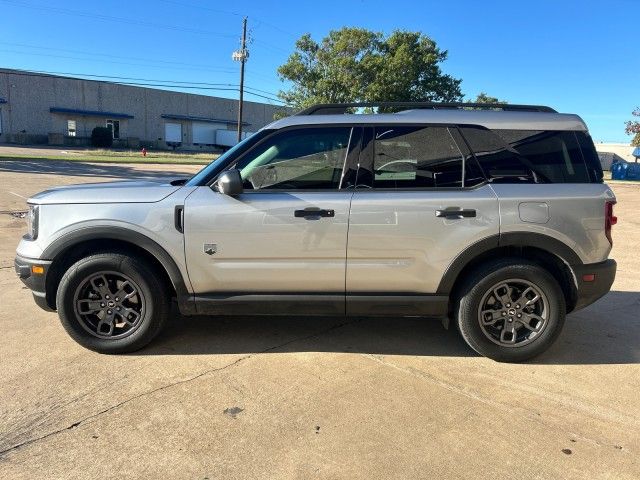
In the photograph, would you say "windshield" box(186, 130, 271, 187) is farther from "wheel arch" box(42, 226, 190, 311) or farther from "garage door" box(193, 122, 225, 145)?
"garage door" box(193, 122, 225, 145)

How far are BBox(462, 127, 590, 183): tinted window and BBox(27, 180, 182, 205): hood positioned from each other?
2.39m

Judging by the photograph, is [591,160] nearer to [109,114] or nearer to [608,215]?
[608,215]

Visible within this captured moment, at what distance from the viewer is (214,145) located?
6762cm

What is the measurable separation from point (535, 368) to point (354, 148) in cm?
221

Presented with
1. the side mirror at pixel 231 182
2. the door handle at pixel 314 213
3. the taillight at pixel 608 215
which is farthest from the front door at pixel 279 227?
the taillight at pixel 608 215

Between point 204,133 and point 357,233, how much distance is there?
66.0 m

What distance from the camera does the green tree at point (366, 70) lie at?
32.7 m

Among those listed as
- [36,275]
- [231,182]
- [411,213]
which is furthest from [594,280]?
[36,275]

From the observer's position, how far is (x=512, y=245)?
3807 millimetres

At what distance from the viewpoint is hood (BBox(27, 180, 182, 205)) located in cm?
382

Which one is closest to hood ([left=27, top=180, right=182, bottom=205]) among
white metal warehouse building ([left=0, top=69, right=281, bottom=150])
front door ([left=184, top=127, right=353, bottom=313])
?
front door ([left=184, top=127, right=353, bottom=313])

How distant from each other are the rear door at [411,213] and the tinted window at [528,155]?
4.6 inches

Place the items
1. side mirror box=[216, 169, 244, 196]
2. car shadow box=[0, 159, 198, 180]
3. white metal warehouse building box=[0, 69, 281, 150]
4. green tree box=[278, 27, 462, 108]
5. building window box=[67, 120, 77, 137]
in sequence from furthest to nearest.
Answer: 1. building window box=[67, 120, 77, 137]
2. white metal warehouse building box=[0, 69, 281, 150]
3. green tree box=[278, 27, 462, 108]
4. car shadow box=[0, 159, 198, 180]
5. side mirror box=[216, 169, 244, 196]

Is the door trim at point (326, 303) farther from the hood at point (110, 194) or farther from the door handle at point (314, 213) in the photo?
the hood at point (110, 194)
